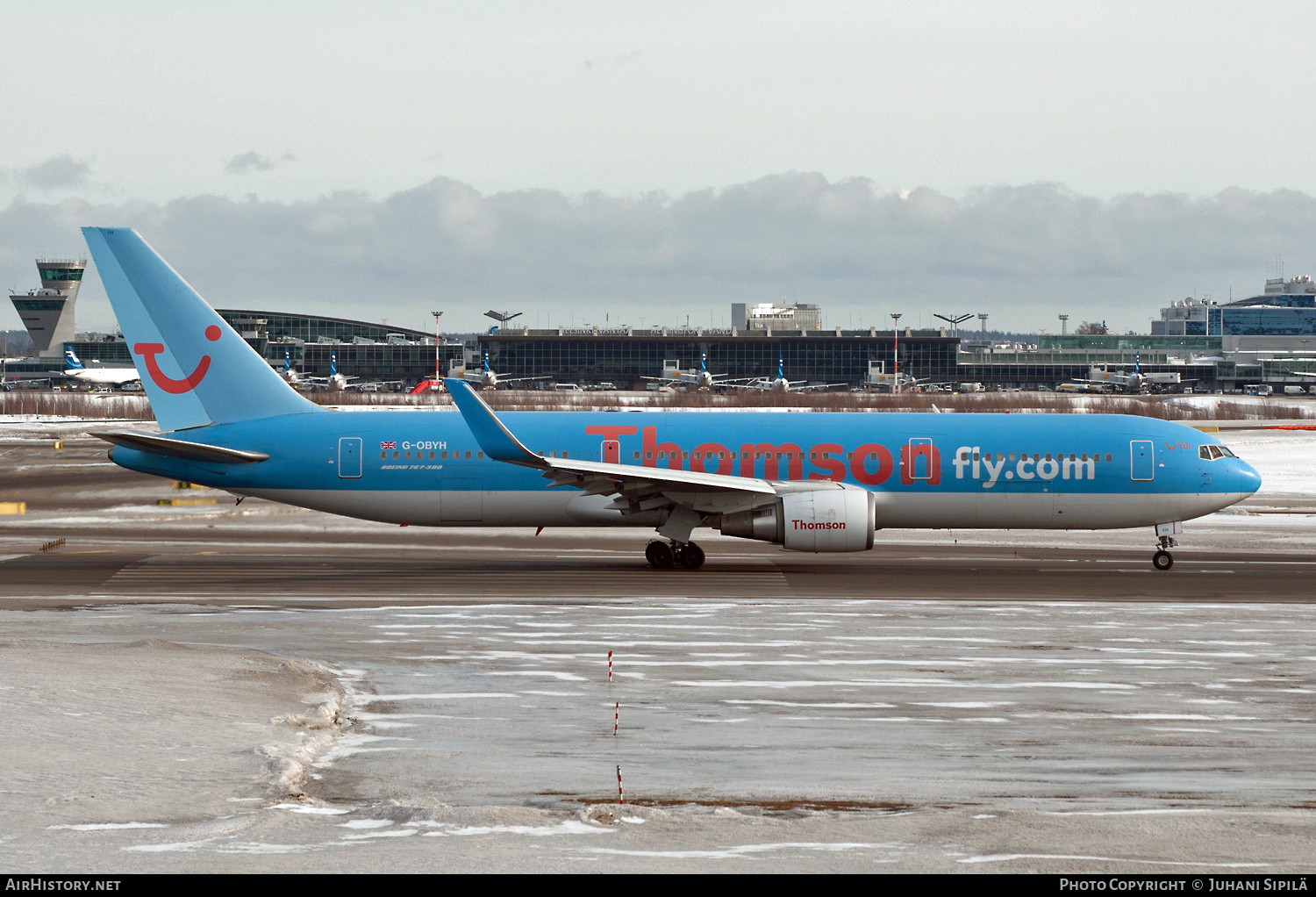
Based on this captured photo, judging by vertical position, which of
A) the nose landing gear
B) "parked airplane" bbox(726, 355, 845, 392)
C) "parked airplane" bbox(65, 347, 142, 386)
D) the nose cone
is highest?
"parked airplane" bbox(65, 347, 142, 386)

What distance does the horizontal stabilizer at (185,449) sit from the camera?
105 feet

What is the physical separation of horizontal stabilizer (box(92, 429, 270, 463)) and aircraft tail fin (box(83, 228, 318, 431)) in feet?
4.22

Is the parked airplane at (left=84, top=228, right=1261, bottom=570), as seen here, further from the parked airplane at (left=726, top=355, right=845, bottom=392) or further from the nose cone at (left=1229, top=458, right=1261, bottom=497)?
the parked airplane at (left=726, top=355, right=845, bottom=392)

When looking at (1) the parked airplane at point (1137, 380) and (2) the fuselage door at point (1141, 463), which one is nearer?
(2) the fuselage door at point (1141, 463)

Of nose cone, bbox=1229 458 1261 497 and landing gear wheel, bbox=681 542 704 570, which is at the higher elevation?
nose cone, bbox=1229 458 1261 497

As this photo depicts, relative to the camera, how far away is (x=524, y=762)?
1425 centimetres

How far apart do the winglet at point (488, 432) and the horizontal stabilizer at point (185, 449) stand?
6.46 meters

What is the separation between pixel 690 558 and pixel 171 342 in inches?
588

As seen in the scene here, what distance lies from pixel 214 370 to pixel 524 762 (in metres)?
22.7

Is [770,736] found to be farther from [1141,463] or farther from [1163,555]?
[1163,555]

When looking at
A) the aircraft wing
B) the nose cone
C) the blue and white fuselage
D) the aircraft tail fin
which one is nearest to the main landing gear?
the blue and white fuselage

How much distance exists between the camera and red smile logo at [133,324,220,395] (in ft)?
110

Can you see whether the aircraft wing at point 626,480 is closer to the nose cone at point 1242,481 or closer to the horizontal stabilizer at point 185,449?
the horizontal stabilizer at point 185,449

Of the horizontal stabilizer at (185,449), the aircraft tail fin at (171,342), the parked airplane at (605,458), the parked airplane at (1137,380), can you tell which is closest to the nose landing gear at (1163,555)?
the parked airplane at (605,458)
